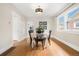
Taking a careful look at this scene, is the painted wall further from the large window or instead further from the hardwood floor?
the hardwood floor

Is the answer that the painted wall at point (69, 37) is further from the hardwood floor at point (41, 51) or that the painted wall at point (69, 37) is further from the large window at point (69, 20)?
the hardwood floor at point (41, 51)

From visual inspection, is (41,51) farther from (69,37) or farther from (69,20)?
(69,20)

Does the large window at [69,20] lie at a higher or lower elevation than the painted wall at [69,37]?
higher

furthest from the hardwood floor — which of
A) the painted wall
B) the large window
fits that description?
the large window

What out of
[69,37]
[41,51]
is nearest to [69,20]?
[69,37]

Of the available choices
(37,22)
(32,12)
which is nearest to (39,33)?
(37,22)

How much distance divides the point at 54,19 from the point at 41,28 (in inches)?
38.5

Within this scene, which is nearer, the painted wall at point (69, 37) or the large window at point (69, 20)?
the painted wall at point (69, 37)

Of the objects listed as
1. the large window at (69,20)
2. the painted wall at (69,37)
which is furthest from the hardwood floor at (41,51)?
the large window at (69,20)

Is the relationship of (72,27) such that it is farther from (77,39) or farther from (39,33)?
(39,33)

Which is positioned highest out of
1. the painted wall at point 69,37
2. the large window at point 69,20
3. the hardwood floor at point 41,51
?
the large window at point 69,20

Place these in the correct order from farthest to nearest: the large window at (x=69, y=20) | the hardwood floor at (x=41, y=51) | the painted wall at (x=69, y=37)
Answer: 1. the large window at (x=69, y=20)
2. the painted wall at (x=69, y=37)
3. the hardwood floor at (x=41, y=51)

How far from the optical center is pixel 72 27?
208 inches

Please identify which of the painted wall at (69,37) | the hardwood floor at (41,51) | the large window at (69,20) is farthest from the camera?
the large window at (69,20)
